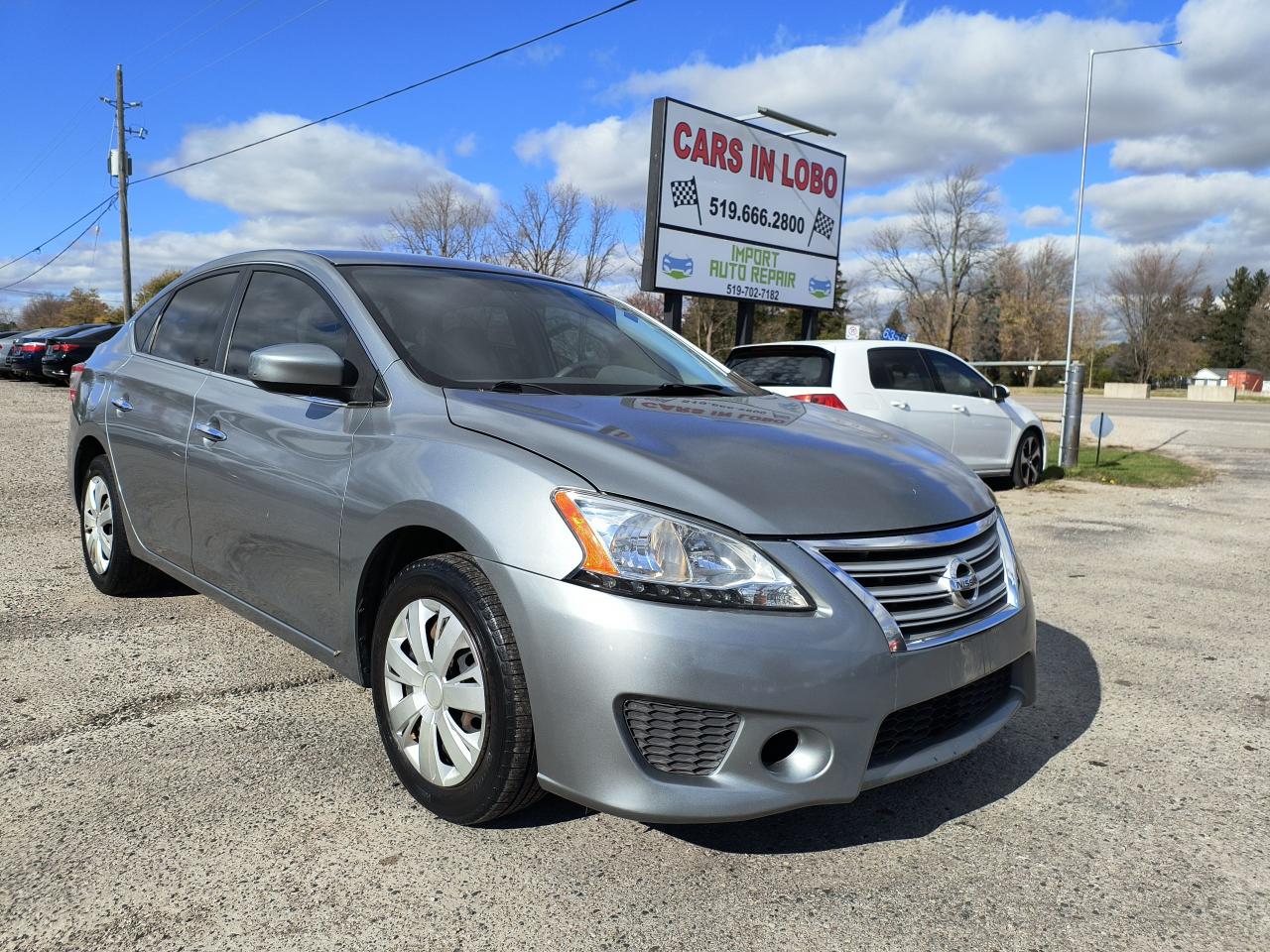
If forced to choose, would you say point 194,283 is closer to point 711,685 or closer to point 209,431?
point 209,431

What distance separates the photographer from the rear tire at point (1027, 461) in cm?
1053

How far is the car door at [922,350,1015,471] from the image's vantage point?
9750mm

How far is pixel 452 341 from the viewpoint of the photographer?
10.6 ft

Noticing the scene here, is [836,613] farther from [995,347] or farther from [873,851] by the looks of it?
[995,347]

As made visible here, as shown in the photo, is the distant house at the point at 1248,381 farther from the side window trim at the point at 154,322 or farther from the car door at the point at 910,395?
the side window trim at the point at 154,322

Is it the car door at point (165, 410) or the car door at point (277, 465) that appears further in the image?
the car door at point (165, 410)

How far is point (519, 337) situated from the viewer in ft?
11.2

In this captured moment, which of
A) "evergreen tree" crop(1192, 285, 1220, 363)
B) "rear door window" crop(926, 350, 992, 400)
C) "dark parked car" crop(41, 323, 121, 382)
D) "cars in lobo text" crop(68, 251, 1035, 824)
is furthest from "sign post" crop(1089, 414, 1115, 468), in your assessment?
"evergreen tree" crop(1192, 285, 1220, 363)

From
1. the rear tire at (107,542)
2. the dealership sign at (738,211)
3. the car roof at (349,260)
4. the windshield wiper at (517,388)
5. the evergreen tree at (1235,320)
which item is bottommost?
the rear tire at (107,542)

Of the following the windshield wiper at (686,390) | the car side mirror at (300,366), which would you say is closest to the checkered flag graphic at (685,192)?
the windshield wiper at (686,390)

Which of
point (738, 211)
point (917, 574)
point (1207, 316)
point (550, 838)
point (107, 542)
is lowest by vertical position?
point (550, 838)

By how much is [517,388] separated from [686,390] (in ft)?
2.44

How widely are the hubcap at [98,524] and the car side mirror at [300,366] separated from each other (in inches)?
82.0

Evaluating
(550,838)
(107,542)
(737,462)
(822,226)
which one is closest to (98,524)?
(107,542)
